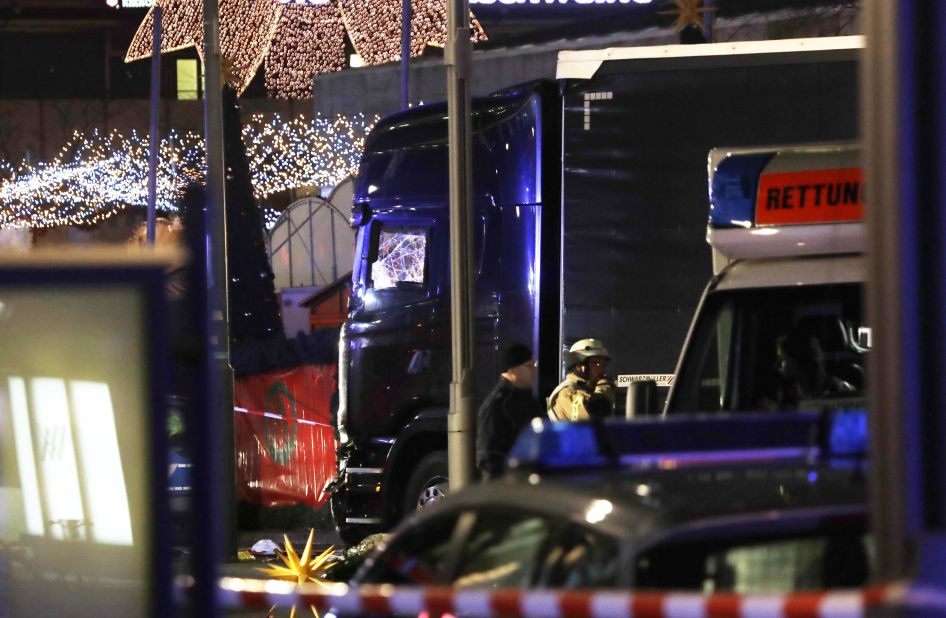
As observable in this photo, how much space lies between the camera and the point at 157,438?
380 cm

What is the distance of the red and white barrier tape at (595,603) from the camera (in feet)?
10.8

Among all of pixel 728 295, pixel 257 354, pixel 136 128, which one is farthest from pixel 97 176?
pixel 728 295

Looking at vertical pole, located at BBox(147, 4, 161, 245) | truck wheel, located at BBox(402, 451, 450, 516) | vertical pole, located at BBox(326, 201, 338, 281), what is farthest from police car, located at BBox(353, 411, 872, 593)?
vertical pole, located at BBox(326, 201, 338, 281)

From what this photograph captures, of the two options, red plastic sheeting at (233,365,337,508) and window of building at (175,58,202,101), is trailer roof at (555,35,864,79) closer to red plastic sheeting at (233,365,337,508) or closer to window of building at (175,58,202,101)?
red plastic sheeting at (233,365,337,508)

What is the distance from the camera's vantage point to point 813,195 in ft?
25.0

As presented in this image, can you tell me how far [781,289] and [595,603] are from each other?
4488 millimetres

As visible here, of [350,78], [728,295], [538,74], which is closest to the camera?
[728,295]

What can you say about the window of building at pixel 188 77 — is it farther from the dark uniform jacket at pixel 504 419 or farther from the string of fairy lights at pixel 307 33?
the dark uniform jacket at pixel 504 419

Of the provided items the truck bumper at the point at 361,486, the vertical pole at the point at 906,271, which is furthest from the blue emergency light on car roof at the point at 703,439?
the truck bumper at the point at 361,486

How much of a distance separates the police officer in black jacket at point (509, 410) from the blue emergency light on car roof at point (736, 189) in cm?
324

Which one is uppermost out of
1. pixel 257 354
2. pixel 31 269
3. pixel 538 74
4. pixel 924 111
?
pixel 538 74

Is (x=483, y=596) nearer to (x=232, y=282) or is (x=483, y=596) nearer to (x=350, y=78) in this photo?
(x=232, y=282)

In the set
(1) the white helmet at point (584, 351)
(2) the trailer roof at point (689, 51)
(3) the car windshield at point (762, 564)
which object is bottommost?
(1) the white helmet at point (584, 351)

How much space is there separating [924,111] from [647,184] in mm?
9048
